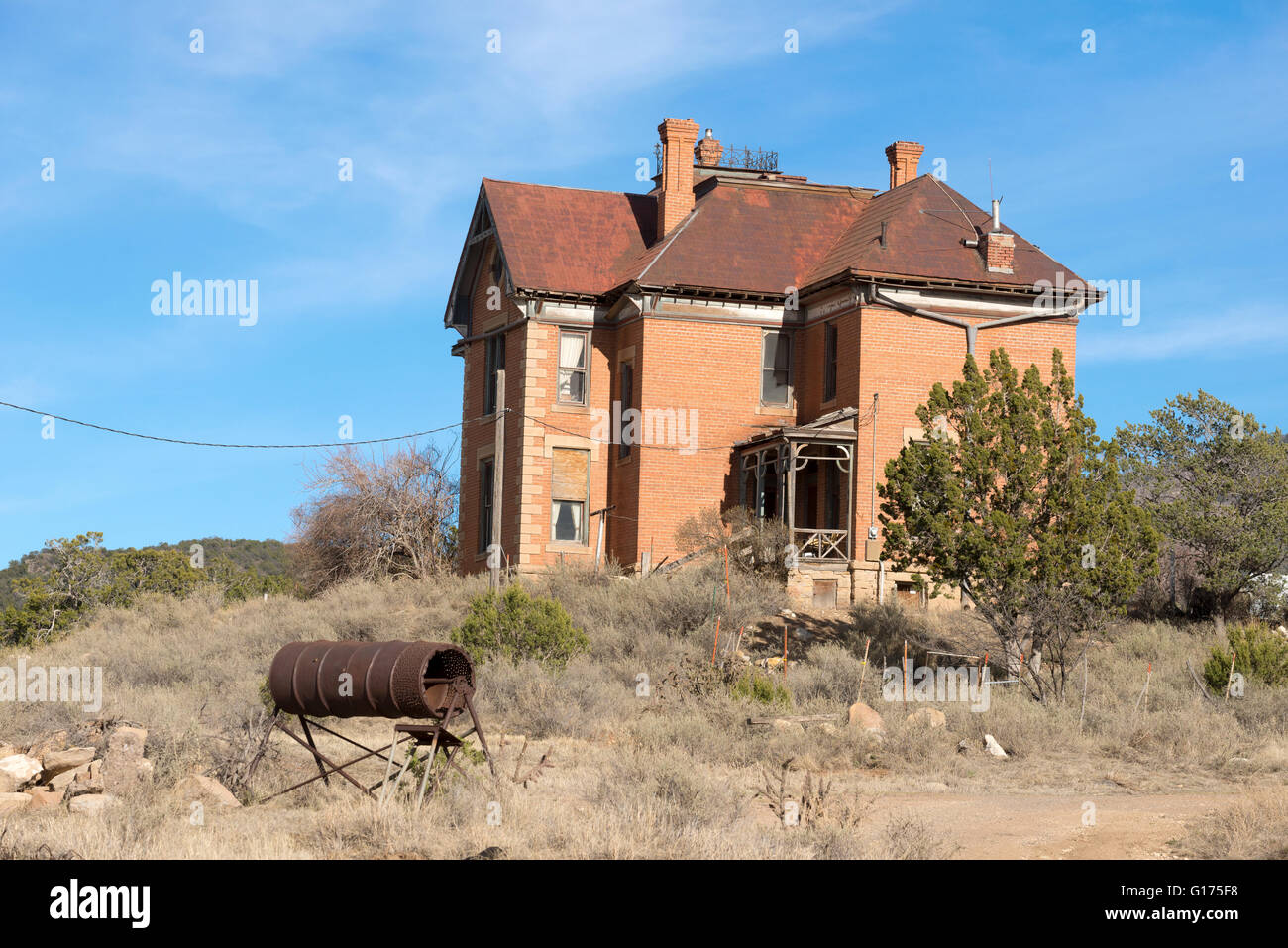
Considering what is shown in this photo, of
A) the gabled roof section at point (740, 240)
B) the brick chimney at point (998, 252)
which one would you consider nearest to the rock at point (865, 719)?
the gabled roof section at point (740, 240)

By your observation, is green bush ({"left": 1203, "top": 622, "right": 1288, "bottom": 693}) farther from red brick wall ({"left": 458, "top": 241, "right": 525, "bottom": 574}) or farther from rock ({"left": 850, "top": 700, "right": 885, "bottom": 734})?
red brick wall ({"left": 458, "top": 241, "right": 525, "bottom": 574})

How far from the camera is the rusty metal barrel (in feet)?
44.4

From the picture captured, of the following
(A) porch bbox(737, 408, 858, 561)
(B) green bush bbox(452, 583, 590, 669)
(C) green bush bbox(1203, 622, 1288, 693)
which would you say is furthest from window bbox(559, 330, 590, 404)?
(C) green bush bbox(1203, 622, 1288, 693)

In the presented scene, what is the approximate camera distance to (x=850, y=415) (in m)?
29.3

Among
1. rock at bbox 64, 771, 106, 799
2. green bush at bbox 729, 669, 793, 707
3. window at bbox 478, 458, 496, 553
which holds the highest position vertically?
window at bbox 478, 458, 496, 553

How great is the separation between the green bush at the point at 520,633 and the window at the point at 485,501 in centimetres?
1000

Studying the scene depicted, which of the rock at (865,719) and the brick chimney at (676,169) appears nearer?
the rock at (865,719)

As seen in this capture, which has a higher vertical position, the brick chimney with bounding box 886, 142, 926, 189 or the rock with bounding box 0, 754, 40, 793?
the brick chimney with bounding box 886, 142, 926, 189

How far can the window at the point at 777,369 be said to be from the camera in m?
31.8

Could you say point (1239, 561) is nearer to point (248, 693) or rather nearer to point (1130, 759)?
point (1130, 759)

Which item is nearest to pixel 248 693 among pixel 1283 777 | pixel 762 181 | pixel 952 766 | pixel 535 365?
pixel 952 766

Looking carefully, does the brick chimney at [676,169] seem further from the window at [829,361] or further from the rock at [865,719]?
the rock at [865,719]

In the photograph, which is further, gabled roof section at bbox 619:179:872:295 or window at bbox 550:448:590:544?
window at bbox 550:448:590:544

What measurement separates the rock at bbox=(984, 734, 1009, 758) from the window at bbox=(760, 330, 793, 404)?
45.4 ft
